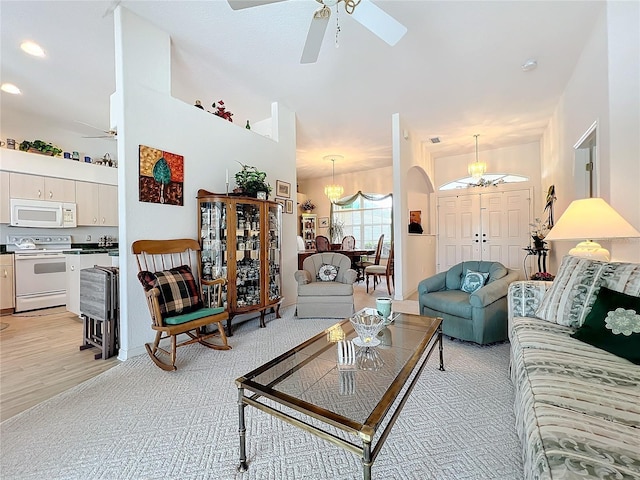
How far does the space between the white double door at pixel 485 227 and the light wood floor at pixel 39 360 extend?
6.61 m

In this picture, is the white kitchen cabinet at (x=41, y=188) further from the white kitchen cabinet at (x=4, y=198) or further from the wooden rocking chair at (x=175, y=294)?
the wooden rocking chair at (x=175, y=294)

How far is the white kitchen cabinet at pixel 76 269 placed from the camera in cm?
368

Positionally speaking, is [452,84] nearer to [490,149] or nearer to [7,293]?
[490,149]

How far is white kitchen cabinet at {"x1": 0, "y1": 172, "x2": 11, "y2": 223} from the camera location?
161 inches

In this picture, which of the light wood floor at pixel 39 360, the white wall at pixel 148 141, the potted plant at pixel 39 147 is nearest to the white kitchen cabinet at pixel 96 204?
the potted plant at pixel 39 147

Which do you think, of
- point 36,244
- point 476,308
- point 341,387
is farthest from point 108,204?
point 476,308

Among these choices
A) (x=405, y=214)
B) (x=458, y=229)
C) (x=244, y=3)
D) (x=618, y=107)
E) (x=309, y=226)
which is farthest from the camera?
(x=309, y=226)

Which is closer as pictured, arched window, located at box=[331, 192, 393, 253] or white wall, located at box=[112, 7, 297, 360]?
white wall, located at box=[112, 7, 297, 360]

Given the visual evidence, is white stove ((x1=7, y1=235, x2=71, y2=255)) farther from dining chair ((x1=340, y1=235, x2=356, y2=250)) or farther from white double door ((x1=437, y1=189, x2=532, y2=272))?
white double door ((x1=437, y1=189, x2=532, y2=272))

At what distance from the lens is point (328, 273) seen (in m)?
3.97

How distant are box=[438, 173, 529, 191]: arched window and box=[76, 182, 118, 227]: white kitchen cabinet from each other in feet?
22.1

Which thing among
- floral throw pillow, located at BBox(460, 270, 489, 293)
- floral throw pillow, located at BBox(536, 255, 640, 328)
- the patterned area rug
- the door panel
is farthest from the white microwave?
the door panel

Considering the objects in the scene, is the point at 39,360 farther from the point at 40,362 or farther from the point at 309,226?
the point at 309,226

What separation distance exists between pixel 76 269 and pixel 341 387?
13.3 ft
